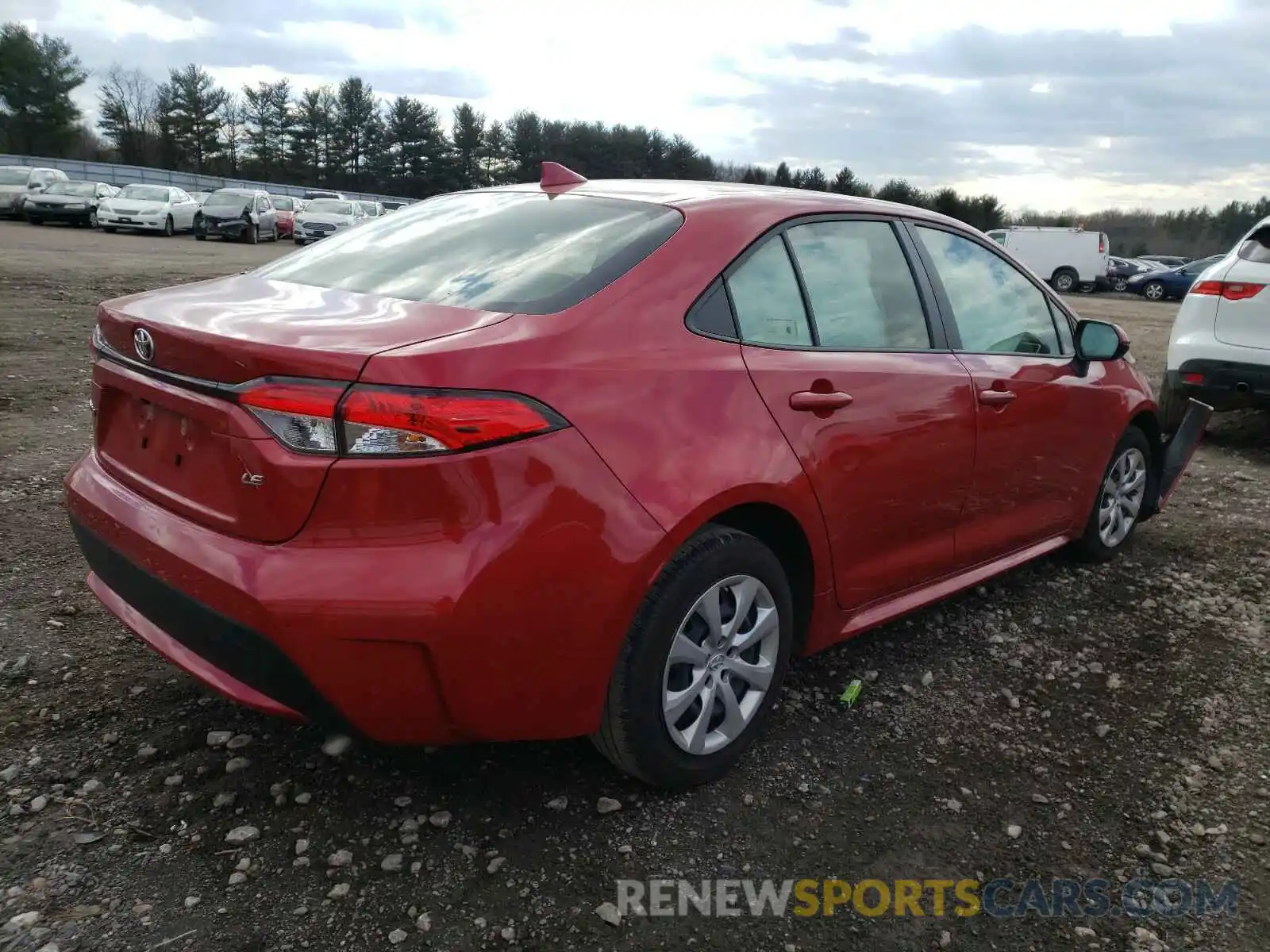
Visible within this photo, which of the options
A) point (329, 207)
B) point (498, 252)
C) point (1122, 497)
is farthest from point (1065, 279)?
point (498, 252)

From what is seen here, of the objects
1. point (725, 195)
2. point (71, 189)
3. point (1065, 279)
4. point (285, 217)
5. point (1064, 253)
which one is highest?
point (1064, 253)

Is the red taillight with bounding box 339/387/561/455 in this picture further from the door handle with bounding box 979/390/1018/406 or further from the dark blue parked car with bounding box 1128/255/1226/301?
the dark blue parked car with bounding box 1128/255/1226/301

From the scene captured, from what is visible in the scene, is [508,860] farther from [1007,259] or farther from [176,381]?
[1007,259]

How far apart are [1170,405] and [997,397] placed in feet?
14.6

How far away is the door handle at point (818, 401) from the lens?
2773mm

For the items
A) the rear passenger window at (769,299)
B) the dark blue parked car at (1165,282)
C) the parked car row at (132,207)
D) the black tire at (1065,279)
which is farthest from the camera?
the black tire at (1065,279)

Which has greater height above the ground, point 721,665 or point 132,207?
point 132,207

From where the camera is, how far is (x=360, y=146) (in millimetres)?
72000

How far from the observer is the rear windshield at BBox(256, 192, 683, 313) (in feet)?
8.23

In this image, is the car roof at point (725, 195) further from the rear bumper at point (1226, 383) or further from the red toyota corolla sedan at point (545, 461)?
the rear bumper at point (1226, 383)

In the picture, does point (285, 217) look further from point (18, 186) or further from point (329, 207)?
point (18, 186)

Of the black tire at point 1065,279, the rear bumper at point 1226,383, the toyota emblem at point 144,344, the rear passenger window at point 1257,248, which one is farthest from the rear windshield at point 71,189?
the black tire at point 1065,279

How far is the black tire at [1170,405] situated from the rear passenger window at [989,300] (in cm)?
359

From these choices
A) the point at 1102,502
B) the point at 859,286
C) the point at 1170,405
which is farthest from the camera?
the point at 1170,405
